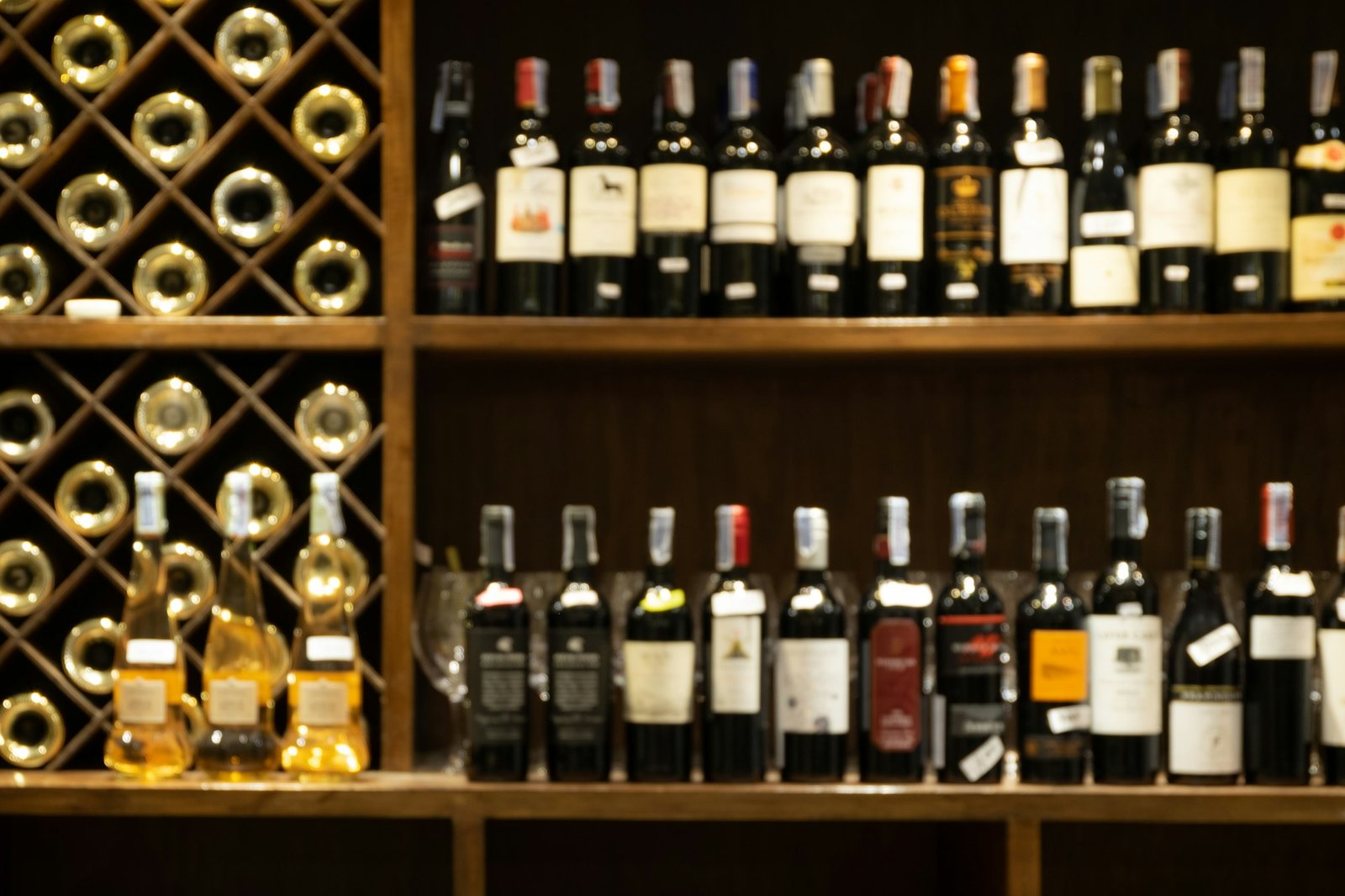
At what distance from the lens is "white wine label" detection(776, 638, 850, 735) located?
1781mm

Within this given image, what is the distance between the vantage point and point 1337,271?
1857 mm

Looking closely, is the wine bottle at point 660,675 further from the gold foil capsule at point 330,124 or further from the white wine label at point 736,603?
the gold foil capsule at point 330,124

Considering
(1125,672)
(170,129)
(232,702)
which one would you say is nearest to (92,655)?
(232,702)

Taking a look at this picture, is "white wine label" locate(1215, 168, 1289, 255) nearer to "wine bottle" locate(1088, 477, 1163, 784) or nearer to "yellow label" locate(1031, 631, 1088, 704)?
"wine bottle" locate(1088, 477, 1163, 784)

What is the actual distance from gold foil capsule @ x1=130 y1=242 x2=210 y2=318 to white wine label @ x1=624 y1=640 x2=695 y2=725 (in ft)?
2.22

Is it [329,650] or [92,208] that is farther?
[92,208]

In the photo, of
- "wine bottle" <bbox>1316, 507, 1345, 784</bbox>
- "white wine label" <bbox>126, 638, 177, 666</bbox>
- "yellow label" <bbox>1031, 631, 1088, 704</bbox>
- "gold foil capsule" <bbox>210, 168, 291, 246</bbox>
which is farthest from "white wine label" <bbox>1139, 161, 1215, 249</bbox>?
"white wine label" <bbox>126, 638, 177, 666</bbox>

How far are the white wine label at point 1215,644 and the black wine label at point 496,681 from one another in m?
0.76

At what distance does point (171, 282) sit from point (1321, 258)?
1.36m

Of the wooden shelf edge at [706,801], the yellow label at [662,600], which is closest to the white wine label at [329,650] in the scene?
the wooden shelf edge at [706,801]

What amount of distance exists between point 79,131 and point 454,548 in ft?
2.25

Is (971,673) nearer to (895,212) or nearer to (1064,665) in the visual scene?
(1064,665)

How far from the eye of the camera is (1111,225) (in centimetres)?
186

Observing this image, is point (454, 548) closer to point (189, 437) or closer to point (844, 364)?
point (189, 437)
